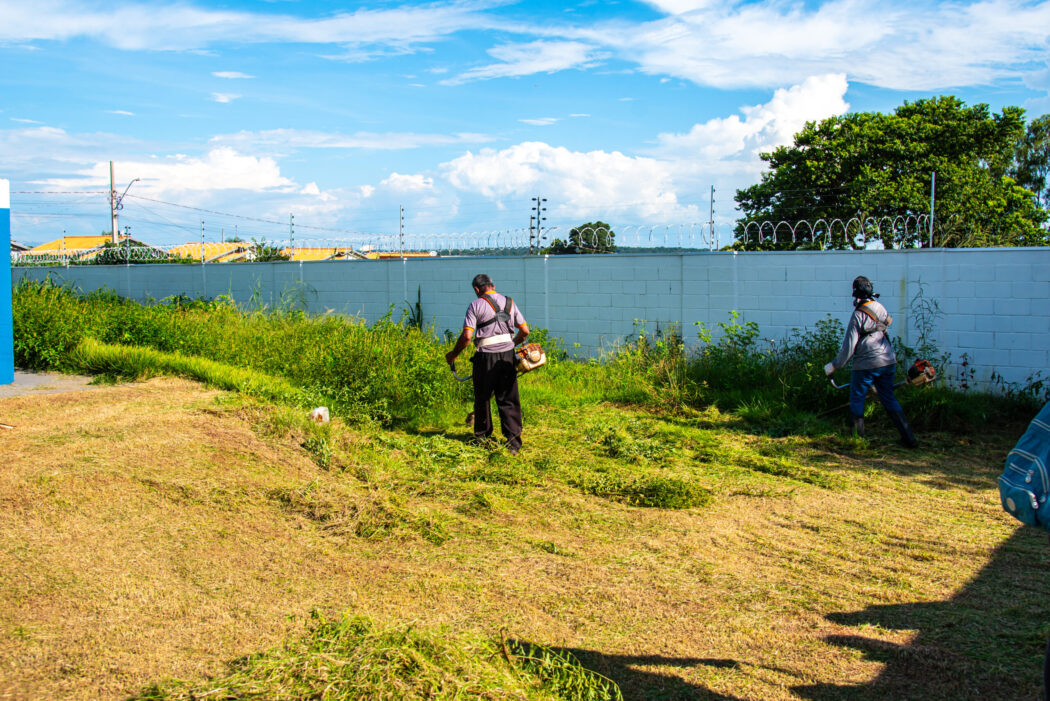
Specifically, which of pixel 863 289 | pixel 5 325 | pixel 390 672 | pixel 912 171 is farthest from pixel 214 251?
pixel 390 672

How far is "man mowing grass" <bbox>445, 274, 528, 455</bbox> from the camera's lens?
708cm

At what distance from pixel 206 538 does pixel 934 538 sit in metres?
4.51

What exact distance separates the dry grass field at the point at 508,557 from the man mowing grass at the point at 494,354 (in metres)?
0.36

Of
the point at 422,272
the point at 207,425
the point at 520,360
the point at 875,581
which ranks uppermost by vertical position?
the point at 422,272

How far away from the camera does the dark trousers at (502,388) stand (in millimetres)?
7117

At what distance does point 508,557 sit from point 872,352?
4682mm

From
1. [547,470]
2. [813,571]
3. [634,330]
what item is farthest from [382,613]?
[634,330]

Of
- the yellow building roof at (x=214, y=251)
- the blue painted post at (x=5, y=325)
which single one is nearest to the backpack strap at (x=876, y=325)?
the blue painted post at (x=5, y=325)

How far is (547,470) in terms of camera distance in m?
6.66

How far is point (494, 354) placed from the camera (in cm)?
709

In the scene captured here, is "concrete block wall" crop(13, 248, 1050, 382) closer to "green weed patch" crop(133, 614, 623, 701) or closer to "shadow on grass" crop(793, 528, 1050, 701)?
"shadow on grass" crop(793, 528, 1050, 701)

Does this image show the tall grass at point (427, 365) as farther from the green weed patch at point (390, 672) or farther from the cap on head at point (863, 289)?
the green weed patch at point (390, 672)

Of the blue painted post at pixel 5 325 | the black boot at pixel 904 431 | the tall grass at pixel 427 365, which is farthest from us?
the blue painted post at pixel 5 325

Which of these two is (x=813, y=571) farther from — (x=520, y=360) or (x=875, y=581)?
(x=520, y=360)
